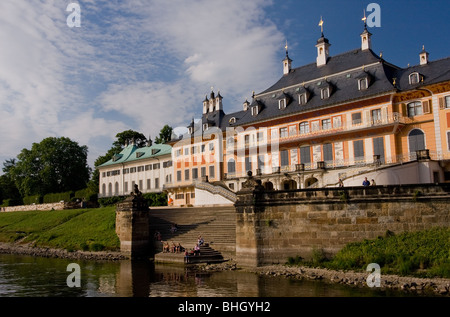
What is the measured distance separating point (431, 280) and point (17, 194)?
314 ft

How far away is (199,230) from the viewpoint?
1234 inches

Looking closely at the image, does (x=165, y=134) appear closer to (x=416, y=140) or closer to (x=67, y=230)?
(x=67, y=230)

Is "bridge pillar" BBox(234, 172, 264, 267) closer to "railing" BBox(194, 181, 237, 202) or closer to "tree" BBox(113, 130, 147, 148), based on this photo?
"railing" BBox(194, 181, 237, 202)

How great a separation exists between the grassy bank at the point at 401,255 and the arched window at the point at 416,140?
1844 cm

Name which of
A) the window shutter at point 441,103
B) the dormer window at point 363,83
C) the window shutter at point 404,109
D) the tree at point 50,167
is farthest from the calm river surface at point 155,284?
the tree at point 50,167

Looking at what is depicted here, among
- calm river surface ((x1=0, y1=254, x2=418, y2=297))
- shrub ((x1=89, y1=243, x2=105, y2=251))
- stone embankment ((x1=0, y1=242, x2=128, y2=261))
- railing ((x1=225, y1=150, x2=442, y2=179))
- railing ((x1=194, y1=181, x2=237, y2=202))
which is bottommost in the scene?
calm river surface ((x1=0, y1=254, x2=418, y2=297))

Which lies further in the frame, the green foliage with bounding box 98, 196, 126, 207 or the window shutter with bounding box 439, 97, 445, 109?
the green foliage with bounding box 98, 196, 126, 207

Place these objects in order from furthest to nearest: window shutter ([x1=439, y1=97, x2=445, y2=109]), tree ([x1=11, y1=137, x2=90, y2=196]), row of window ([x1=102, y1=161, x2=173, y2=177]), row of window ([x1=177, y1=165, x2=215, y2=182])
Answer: tree ([x1=11, y1=137, x2=90, y2=196])
row of window ([x1=102, y1=161, x2=173, y2=177])
row of window ([x1=177, y1=165, x2=215, y2=182])
window shutter ([x1=439, y1=97, x2=445, y2=109])

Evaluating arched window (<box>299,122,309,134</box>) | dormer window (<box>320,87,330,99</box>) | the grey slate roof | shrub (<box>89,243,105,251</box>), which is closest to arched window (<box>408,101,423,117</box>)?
the grey slate roof

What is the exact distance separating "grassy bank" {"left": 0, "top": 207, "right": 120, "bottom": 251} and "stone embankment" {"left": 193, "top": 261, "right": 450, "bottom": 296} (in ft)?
51.8

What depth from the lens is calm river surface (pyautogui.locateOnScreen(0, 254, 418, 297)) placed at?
17844 mm

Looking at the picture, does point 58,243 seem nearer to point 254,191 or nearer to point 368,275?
point 254,191

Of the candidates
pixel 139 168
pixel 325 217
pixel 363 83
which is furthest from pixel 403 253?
Result: pixel 139 168

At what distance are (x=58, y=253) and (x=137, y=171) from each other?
128 feet
